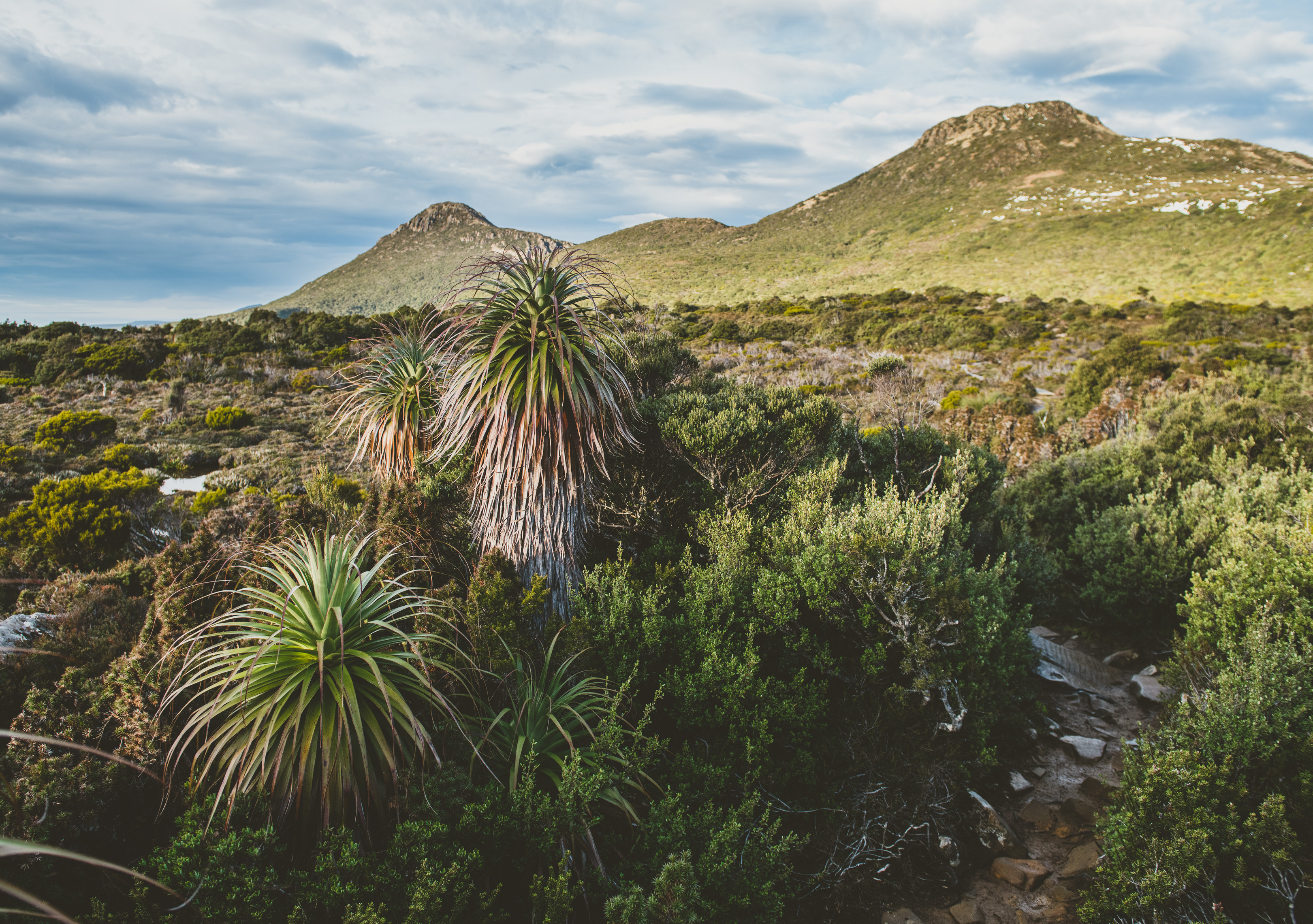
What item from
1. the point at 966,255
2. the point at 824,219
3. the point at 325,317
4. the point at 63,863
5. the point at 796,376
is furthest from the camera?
the point at 824,219

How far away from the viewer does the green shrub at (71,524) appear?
6.76 metres

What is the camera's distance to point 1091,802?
434cm

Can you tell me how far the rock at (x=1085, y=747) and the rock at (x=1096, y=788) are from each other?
284 millimetres

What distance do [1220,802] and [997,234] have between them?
61.7 m

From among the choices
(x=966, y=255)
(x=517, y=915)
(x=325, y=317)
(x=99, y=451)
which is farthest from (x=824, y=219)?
(x=517, y=915)

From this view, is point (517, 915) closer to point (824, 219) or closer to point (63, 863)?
point (63, 863)

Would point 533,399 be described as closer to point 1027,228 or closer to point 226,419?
point 226,419

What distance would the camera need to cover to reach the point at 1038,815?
4.29 metres

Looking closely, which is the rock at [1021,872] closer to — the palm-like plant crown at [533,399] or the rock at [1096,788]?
the rock at [1096,788]

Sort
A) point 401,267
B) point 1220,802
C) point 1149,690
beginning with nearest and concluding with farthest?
point 1220,802, point 1149,690, point 401,267

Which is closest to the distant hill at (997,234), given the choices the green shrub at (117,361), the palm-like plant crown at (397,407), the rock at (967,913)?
the green shrub at (117,361)

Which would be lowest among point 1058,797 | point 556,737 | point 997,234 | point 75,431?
point 1058,797

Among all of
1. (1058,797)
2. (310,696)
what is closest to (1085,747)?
(1058,797)

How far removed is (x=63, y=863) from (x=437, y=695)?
1580 millimetres
